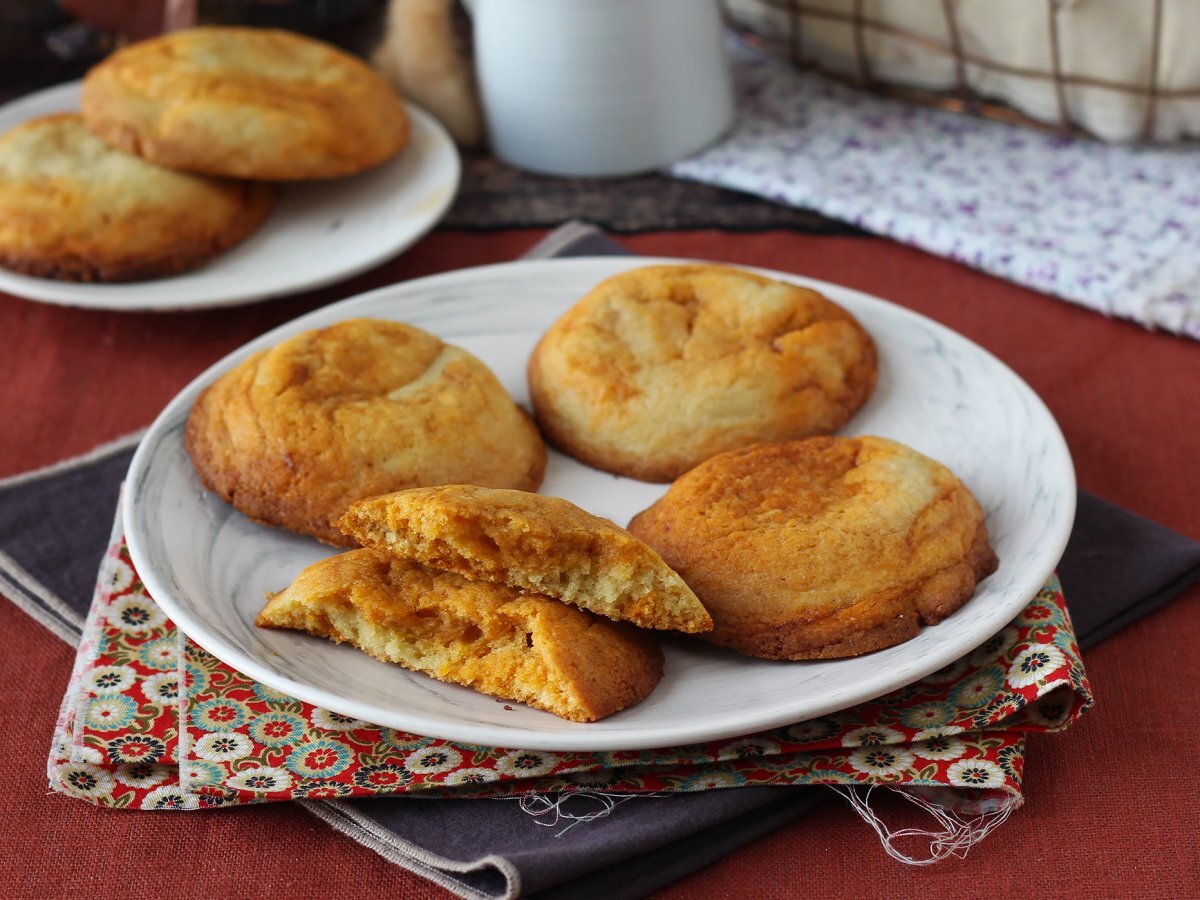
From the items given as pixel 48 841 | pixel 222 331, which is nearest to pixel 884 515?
pixel 48 841

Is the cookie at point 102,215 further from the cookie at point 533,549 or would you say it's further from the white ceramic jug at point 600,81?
the cookie at point 533,549

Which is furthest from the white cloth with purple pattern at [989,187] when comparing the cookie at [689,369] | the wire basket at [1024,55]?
the cookie at [689,369]

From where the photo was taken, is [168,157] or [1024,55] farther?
[1024,55]

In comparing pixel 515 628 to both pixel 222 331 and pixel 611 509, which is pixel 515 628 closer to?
pixel 611 509

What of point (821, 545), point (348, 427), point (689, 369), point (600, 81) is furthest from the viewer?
point (600, 81)

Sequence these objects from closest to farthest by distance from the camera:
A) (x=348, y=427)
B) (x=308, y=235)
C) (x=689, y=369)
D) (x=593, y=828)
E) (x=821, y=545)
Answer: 1. (x=593, y=828)
2. (x=821, y=545)
3. (x=348, y=427)
4. (x=689, y=369)
5. (x=308, y=235)

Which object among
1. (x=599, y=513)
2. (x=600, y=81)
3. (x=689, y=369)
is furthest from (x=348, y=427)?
(x=600, y=81)

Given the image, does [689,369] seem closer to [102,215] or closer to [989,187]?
[102,215]
